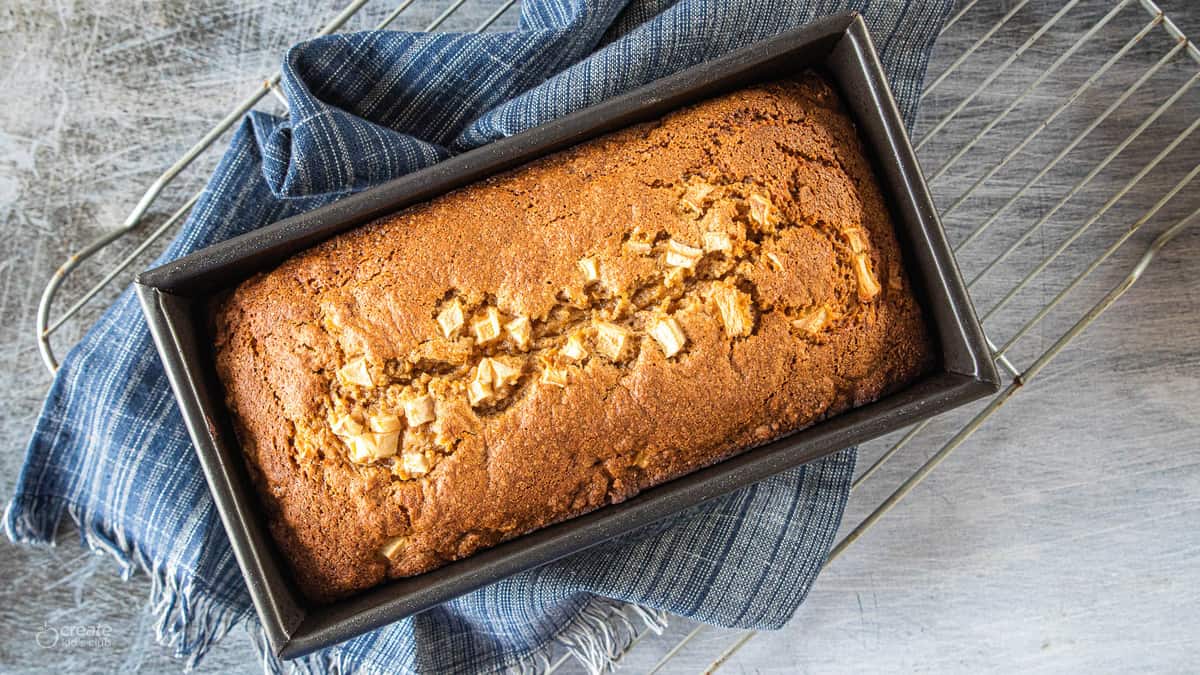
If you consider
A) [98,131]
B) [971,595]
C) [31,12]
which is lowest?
[971,595]

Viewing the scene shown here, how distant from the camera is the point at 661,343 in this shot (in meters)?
1.05

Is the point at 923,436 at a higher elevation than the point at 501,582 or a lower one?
lower

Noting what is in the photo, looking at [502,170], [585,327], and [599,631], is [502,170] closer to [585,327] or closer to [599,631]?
[585,327]

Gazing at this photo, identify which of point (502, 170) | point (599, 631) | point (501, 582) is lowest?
point (599, 631)

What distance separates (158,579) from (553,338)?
28.3 inches

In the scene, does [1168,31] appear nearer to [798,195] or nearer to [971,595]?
[798,195]

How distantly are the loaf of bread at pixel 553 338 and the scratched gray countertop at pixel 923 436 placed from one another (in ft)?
1.54

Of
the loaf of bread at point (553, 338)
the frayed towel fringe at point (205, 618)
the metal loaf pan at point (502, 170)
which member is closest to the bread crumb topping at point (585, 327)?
the loaf of bread at point (553, 338)

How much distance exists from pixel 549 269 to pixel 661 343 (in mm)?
163

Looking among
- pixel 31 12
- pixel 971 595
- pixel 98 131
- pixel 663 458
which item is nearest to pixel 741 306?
pixel 663 458

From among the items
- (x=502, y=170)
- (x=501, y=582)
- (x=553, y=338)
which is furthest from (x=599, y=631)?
(x=502, y=170)

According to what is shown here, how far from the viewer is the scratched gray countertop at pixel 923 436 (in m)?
1.44

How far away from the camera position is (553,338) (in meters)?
1.06

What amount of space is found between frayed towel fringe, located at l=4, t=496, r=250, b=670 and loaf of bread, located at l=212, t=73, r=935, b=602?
30 centimetres
